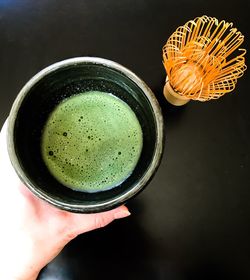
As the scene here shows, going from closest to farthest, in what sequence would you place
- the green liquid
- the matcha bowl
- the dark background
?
1. the matcha bowl
2. the green liquid
3. the dark background

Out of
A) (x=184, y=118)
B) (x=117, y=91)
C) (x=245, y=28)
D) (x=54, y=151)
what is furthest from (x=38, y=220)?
(x=245, y=28)

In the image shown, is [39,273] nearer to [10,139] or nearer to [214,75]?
[10,139]

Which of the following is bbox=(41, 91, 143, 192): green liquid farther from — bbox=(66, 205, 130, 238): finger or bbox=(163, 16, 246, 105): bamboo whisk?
bbox=(163, 16, 246, 105): bamboo whisk

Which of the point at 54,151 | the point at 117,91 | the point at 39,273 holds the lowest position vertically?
the point at 39,273

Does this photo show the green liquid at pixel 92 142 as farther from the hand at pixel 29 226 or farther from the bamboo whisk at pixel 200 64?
the bamboo whisk at pixel 200 64

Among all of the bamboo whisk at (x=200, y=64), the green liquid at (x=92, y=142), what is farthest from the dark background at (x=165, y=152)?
the green liquid at (x=92, y=142)

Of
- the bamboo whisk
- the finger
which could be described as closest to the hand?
the finger
